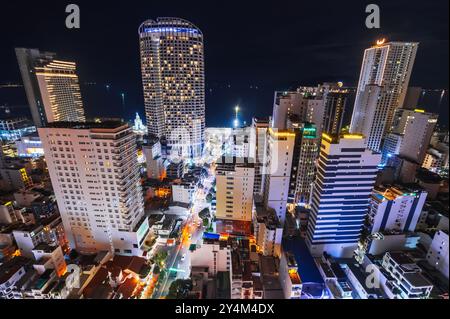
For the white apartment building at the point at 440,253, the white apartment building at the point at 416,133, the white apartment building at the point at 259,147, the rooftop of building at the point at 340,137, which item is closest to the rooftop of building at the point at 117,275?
the white apartment building at the point at 259,147

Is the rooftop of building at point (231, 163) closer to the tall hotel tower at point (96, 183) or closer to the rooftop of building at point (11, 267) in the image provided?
the tall hotel tower at point (96, 183)

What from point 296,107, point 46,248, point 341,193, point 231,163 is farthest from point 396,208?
point 46,248

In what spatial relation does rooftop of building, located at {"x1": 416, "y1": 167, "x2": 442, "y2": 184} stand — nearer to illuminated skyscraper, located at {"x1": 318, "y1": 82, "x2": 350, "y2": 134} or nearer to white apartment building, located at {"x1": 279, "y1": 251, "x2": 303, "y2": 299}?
illuminated skyscraper, located at {"x1": 318, "y1": 82, "x2": 350, "y2": 134}

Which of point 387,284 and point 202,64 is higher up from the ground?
point 202,64

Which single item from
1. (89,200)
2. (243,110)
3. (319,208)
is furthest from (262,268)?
(243,110)

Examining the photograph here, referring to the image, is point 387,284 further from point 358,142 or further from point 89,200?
point 89,200

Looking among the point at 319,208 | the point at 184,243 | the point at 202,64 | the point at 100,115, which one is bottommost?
the point at 184,243
